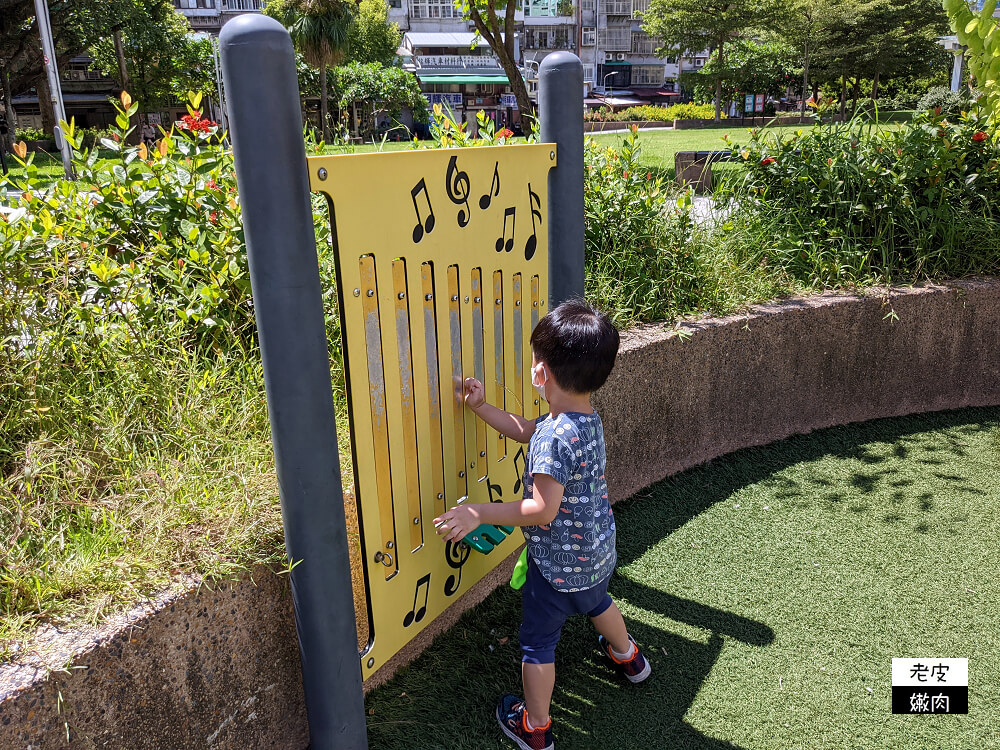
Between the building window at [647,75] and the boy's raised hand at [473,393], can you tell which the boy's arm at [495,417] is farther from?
the building window at [647,75]

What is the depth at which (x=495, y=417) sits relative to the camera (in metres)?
2.20

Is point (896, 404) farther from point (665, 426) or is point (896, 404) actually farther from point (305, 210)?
point (305, 210)

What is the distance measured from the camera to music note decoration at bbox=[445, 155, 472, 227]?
1.96 meters

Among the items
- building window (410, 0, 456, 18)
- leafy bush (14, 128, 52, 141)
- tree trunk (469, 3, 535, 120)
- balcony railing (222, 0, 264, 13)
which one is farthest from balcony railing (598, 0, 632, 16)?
tree trunk (469, 3, 535, 120)

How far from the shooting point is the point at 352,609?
1.80m

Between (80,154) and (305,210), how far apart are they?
183cm

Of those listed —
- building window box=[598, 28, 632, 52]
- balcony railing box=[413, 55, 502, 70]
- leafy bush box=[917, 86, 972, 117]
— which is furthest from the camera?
building window box=[598, 28, 632, 52]

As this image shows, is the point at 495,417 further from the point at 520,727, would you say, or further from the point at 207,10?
the point at 207,10

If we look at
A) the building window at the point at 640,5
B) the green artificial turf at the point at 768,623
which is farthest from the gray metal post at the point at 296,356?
the building window at the point at 640,5

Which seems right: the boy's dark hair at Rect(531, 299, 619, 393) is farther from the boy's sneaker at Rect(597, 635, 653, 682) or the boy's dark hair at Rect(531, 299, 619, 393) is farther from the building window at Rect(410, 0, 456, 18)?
the building window at Rect(410, 0, 456, 18)

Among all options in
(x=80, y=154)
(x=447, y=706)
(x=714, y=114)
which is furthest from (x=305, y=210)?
(x=714, y=114)

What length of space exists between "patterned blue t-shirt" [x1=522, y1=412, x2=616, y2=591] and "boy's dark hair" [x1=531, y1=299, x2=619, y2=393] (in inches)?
3.8

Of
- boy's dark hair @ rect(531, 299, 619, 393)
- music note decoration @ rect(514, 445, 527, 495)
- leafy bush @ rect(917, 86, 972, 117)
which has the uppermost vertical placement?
leafy bush @ rect(917, 86, 972, 117)

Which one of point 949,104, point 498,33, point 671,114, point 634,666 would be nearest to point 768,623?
point 634,666
